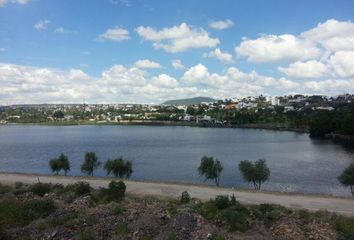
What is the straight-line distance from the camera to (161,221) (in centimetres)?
1689

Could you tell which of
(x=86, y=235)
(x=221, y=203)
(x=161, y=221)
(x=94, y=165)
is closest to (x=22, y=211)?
(x=86, y=235)

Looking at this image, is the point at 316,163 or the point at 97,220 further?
the point at 316,163

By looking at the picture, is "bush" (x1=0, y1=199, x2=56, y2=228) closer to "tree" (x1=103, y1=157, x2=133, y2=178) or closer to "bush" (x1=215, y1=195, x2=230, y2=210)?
"bush" (x1=215, y1=195, x2=230, y2=210)

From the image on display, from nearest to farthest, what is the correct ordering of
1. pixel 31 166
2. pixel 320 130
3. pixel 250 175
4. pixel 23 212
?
1. pixel 23 212
2. pixel 250 175
3. pixel 31 166
4. pixel 320 130

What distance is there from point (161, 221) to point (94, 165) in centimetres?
2927

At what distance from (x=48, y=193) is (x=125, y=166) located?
18.1 m

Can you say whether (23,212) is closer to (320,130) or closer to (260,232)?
(260,232)

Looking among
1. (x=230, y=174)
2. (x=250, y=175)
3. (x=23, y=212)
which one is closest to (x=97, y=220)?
(x=23, y=212)

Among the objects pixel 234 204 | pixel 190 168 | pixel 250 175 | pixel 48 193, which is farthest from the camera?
pixel 190 168

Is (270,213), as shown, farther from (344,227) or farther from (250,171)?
(250,171)

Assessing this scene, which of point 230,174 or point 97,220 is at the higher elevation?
point 97,220

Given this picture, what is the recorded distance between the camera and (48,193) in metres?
23.6

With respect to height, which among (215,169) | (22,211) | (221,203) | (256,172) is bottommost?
(215,169)

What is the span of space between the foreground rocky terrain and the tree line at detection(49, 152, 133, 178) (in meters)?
20.1
